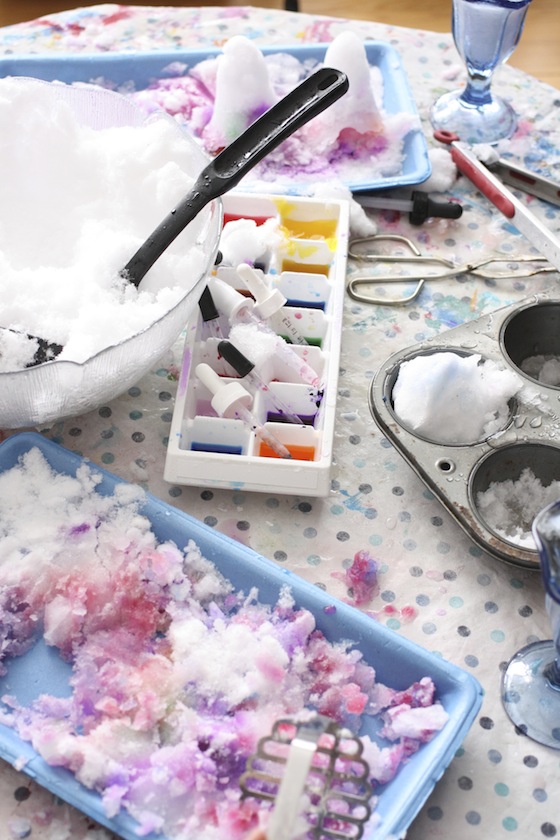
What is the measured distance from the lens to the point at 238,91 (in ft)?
3.68

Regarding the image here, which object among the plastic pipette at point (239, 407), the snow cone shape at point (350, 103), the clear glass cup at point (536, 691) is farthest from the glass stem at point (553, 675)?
the snow cone shape at point (350, 103)

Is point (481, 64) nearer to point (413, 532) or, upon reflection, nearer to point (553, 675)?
point (413, 532)

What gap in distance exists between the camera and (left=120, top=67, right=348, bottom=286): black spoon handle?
0.81m

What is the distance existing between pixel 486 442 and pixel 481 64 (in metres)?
0.60

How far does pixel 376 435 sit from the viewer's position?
2.92 ft

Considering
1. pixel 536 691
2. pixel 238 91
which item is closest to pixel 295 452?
pixel 536 691

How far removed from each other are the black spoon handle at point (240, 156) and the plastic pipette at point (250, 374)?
0.34ft

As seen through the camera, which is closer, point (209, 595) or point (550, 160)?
point (209, 595)

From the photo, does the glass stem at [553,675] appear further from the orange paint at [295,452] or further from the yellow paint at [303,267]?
the yellow paint at [303,267]

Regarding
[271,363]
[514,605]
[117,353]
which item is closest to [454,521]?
[514,605]

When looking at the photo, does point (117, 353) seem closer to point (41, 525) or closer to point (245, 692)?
point (41, 525)

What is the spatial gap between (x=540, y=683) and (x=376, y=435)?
282 millimetres

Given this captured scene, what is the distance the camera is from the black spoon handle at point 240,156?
809 mm

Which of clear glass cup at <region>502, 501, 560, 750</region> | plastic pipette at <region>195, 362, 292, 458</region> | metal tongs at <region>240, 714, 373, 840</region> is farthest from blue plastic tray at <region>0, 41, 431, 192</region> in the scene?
metal tongs at <region>240, 714, 373, 840</region>
